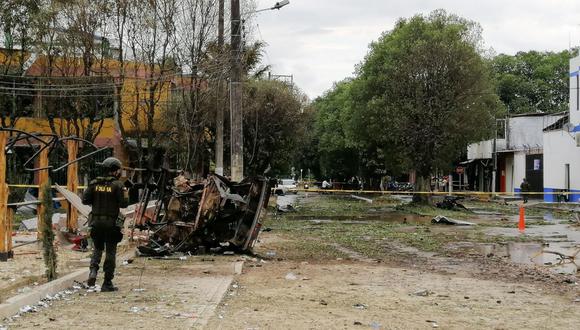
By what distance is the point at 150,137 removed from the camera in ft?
89.2

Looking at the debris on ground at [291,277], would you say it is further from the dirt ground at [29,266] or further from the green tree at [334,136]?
the green tree at [334,136]

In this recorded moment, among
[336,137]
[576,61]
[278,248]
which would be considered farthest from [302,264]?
[336,137]

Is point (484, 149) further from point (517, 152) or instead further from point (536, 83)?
point (536, 83)

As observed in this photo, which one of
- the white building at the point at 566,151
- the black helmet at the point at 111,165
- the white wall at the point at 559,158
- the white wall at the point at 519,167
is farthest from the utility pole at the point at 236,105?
the white wall at the point at 519,167

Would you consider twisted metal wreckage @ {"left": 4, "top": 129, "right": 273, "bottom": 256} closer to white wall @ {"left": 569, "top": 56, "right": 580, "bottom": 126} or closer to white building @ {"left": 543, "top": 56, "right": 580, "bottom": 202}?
white building @ {"left": 543, "top": 56, "right": 580, "bottom": 202}

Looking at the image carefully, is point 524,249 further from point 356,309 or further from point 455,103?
point 455,103

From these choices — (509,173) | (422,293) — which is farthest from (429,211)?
(509,173)

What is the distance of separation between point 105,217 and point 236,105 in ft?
39.0

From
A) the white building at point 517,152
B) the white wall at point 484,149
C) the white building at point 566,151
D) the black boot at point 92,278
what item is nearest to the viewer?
the black boot at point 92,278

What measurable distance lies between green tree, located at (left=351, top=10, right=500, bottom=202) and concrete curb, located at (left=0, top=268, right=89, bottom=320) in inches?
1080

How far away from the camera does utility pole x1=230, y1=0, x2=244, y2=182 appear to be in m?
20.7

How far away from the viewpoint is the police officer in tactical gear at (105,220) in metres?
9.07

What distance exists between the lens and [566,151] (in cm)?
3900

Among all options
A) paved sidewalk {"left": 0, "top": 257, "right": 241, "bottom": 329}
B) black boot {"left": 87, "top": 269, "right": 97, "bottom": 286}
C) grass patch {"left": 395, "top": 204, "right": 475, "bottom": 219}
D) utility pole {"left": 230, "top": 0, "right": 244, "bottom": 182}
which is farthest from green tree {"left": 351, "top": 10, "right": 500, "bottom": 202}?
black boot {"left": 87, "top": 269, "right": 97, "bottom": 286}
